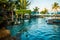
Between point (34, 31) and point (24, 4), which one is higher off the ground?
point (24, 4)

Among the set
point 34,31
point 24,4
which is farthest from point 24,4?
point 34,31

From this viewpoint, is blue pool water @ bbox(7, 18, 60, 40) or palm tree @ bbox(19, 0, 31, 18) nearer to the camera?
blue pool water @ bbox(7, 18, 60, 40)

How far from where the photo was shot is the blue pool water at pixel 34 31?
13.3 ft

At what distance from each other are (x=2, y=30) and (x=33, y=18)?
2.63 feet

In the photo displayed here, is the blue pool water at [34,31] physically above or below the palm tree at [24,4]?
below

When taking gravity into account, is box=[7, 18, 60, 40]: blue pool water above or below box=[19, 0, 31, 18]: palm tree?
below

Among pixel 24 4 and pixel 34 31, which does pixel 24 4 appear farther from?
pixel 34 31

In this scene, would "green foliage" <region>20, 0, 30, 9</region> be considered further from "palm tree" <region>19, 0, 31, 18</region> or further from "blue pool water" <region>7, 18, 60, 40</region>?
"blue pool water" <region>7, 18, 60, 40</region>

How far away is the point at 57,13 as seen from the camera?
432 centimetres

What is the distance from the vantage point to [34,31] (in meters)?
4.17

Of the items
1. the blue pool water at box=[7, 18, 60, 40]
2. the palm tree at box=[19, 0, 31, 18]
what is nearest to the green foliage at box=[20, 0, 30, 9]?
the palm tree at box=[19, 0, 31, 18]

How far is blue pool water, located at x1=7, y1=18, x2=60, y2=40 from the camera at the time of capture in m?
4.04

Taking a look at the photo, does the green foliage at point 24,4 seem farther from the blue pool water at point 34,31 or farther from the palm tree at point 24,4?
the blue pool water at point 34,31

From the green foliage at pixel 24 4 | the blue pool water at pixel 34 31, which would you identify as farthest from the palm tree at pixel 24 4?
the blue pool water at pixel 34 31
